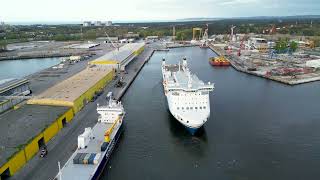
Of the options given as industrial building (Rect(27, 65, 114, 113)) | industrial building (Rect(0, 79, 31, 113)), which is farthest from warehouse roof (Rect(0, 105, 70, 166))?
industrial building (Rect(0, 79, 31, 113))

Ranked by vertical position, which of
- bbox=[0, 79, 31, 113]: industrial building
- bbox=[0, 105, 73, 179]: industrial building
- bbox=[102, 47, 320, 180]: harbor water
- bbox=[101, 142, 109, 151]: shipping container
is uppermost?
bbox=[0, 79, 31, 113]: industrial building

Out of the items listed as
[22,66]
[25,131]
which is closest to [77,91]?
[25,131]

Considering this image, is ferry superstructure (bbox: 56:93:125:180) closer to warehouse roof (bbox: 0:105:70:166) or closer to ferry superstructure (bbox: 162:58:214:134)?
warehouse roof (bbox: 0:105:70:166)

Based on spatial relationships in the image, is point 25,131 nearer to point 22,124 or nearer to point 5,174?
point 22,124

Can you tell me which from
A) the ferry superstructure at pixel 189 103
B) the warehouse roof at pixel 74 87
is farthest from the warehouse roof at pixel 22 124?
the ferry superstructure at pixel 189 103

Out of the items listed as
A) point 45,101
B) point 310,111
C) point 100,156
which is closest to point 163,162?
point 100,156

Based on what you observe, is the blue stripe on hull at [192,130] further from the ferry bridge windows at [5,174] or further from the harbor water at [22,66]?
the harbor water at [22,66]

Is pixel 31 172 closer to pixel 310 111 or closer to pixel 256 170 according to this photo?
pixel 256 170
